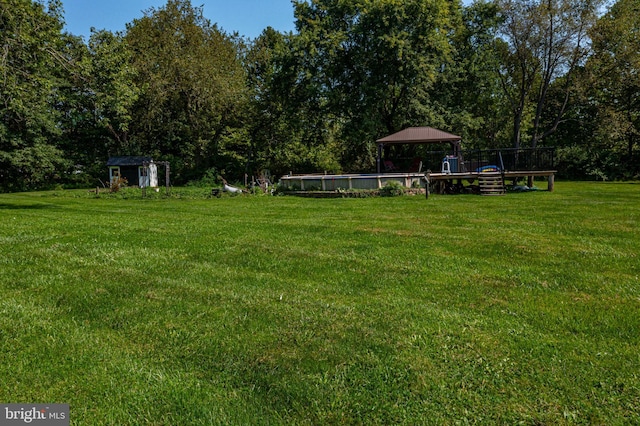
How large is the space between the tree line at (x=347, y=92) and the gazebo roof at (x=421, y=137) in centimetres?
323

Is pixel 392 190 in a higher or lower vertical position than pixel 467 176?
lower

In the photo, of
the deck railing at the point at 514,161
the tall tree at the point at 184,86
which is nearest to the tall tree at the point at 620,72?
the deck railing at the point at 514,161

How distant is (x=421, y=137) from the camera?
69.1ft

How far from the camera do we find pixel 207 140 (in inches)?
1241

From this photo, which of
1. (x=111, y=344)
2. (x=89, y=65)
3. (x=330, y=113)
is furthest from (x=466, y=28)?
(x=111, y=344)

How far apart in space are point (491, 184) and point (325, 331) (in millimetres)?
15550

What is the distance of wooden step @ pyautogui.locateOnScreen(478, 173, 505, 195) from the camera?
1673 centimetres

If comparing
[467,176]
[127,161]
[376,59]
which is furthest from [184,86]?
[467,176]

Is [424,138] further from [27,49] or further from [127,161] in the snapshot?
[127,161]

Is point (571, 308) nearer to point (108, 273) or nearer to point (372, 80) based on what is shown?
point (108, 273)

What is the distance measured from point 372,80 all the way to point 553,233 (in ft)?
62.9

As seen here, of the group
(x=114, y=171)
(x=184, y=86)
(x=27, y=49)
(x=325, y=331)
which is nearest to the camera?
(x=325, y=331)

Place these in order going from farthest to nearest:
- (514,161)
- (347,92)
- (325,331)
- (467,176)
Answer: (347,92) < (514,161) < (467,176) < (325,331)

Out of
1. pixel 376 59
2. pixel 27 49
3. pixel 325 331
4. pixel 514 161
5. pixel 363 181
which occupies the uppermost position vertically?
pixel 376 59
